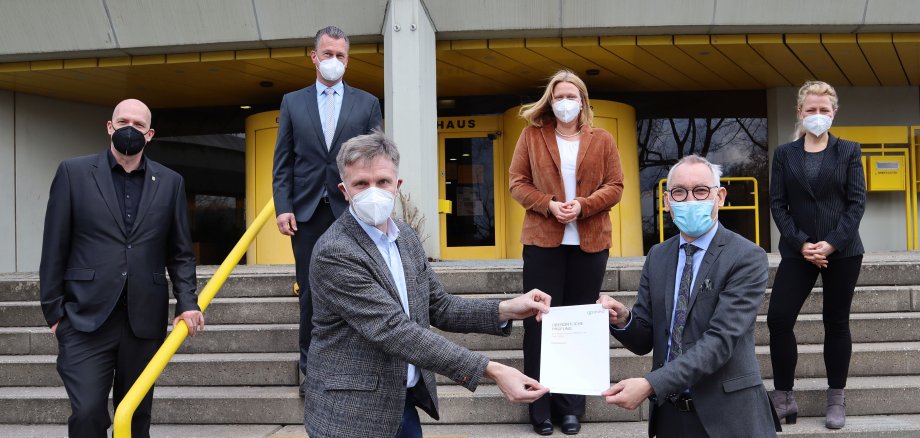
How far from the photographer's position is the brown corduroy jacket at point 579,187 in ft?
13.1

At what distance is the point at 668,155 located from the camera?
464 inches

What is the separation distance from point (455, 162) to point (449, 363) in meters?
9.15

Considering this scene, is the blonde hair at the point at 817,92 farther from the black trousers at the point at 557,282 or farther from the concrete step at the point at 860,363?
the concrete step at the point at 860,363

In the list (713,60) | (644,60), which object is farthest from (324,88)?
(713,60)

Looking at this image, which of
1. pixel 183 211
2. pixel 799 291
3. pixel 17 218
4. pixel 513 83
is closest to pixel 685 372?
pixel 799 291

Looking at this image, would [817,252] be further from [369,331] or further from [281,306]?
[281,306]

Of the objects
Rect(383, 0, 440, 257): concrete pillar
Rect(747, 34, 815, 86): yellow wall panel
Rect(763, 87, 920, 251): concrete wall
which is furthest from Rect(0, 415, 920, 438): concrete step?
Rect(763, 87, 920, 251): concrete wall

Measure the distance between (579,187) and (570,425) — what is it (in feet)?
4.32

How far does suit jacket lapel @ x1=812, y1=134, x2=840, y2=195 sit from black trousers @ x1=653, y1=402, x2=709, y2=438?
2138 mm

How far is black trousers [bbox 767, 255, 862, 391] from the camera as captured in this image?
13.4 feet

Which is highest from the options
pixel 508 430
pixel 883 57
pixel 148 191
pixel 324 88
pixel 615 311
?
pixel 883 57

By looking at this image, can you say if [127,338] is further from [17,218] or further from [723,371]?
[17,218]

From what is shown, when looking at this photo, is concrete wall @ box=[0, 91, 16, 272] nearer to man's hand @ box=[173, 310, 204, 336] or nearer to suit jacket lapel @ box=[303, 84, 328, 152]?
suit jacket lapel @ box=[303, 84, 328, 152]

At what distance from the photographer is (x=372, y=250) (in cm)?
225
